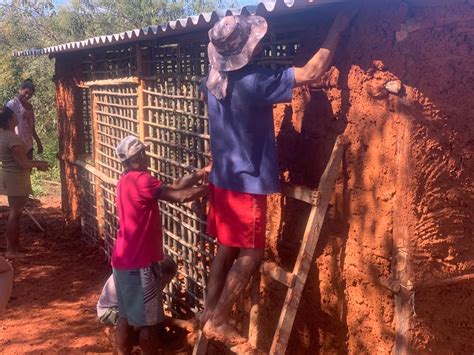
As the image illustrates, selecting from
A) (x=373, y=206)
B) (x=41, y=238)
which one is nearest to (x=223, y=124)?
(x=373, y=206)

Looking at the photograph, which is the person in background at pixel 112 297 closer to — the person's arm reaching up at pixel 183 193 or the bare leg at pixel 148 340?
the bare leg at pixel 148 340

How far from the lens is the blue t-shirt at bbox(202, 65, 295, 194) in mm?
3105

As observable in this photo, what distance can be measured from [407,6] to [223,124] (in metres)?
1.16

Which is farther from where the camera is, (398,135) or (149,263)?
(149,263)

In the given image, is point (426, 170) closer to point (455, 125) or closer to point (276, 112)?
point (455, 125)

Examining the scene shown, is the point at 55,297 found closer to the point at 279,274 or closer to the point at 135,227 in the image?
the point at 135,227

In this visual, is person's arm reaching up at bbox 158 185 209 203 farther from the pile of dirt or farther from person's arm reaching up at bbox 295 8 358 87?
the pile of dirt

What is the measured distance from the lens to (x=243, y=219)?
3361 mm

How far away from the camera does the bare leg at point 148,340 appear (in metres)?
4.33

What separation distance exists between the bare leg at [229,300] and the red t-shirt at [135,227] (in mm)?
1018

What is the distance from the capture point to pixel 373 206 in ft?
10.3

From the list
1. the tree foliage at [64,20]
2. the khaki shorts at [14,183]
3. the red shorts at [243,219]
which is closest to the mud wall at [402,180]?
the red shorts at [243,219]

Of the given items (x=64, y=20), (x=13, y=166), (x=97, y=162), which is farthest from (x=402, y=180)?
(x=64, y=20)

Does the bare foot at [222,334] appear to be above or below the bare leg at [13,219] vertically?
above
